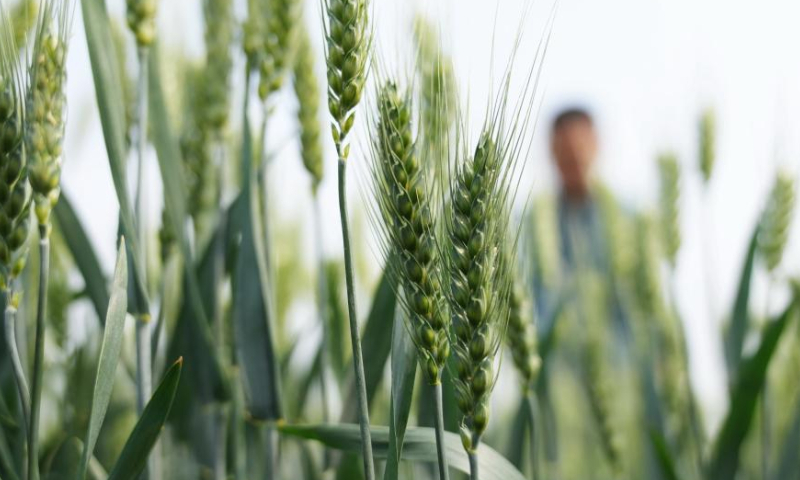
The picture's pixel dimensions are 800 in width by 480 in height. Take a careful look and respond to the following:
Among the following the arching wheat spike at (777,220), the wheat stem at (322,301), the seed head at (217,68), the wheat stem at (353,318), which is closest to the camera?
the wheat stem at (353,318)

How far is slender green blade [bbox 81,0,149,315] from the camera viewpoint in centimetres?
76

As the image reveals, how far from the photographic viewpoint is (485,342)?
0.59 metres

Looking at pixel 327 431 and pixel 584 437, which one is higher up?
pixel 327 431

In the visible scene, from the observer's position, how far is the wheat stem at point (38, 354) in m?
0.59

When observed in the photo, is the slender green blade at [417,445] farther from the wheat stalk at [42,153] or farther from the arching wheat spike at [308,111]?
the arching wheat spike at [308,111]

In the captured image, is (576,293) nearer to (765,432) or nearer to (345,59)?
(765,432)

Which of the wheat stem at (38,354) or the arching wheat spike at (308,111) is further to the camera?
the arching wheat spike at (308,111)

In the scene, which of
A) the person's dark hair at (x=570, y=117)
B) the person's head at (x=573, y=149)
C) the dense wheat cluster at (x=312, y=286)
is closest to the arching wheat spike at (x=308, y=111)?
the dense wheat cluster at (x=312, y=286)

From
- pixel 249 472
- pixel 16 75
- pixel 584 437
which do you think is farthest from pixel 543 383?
pixel 16 75

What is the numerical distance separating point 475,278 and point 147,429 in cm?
28

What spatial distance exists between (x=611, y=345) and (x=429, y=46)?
1.07 m

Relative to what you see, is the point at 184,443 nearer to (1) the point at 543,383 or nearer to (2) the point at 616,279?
(1) the point at 543,383

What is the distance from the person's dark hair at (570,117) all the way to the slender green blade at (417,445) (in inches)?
211

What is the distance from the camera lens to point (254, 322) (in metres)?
0.88
